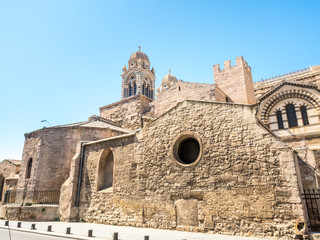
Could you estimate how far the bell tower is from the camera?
3328 centimetres

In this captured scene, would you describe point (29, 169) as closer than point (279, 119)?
Yes

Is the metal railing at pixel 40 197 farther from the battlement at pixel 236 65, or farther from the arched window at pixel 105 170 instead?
the battlement at pixel 236 65

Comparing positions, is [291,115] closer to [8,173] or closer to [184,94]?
[184,94]

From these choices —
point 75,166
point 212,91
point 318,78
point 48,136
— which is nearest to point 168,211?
point 75,166

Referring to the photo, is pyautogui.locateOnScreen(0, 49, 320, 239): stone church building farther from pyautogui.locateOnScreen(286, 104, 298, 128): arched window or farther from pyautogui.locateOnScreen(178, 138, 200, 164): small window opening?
pyautogui.locateOnScreen(286, 104, 298, 128): arched window

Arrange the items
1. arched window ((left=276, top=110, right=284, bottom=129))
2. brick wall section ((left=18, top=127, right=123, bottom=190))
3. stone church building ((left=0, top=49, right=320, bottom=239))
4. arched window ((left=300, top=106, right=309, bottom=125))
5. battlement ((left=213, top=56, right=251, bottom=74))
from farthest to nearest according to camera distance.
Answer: battlement ((left=213, top=56, right=251, bottom=74)) < arched window ((left=276, top=110, right=284, bottom=129)) < arched window ((left=300, top=106, right=309, bottom=125)) < brick wall section ((left=18, top=127, right=123, bottom=190)) < stone church building ((left=0, top=49, right=320, bottom=239))

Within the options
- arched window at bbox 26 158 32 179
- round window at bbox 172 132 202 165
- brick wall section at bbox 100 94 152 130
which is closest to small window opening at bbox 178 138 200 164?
round window at bbox 172 132 202 165

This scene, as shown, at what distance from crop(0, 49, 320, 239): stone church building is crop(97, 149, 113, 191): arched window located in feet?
0.16

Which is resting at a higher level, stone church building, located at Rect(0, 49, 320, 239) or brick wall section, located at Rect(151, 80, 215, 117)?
brick wall section, located at Rect(151, 80, 215, 117)

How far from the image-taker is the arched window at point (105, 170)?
1053 centimetres

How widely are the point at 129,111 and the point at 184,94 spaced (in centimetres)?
680

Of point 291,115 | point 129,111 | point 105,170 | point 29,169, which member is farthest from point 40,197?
point 291,115

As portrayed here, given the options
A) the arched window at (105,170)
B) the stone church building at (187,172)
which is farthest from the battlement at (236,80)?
the arched window at (105,170)

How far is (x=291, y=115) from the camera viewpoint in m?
15.8
